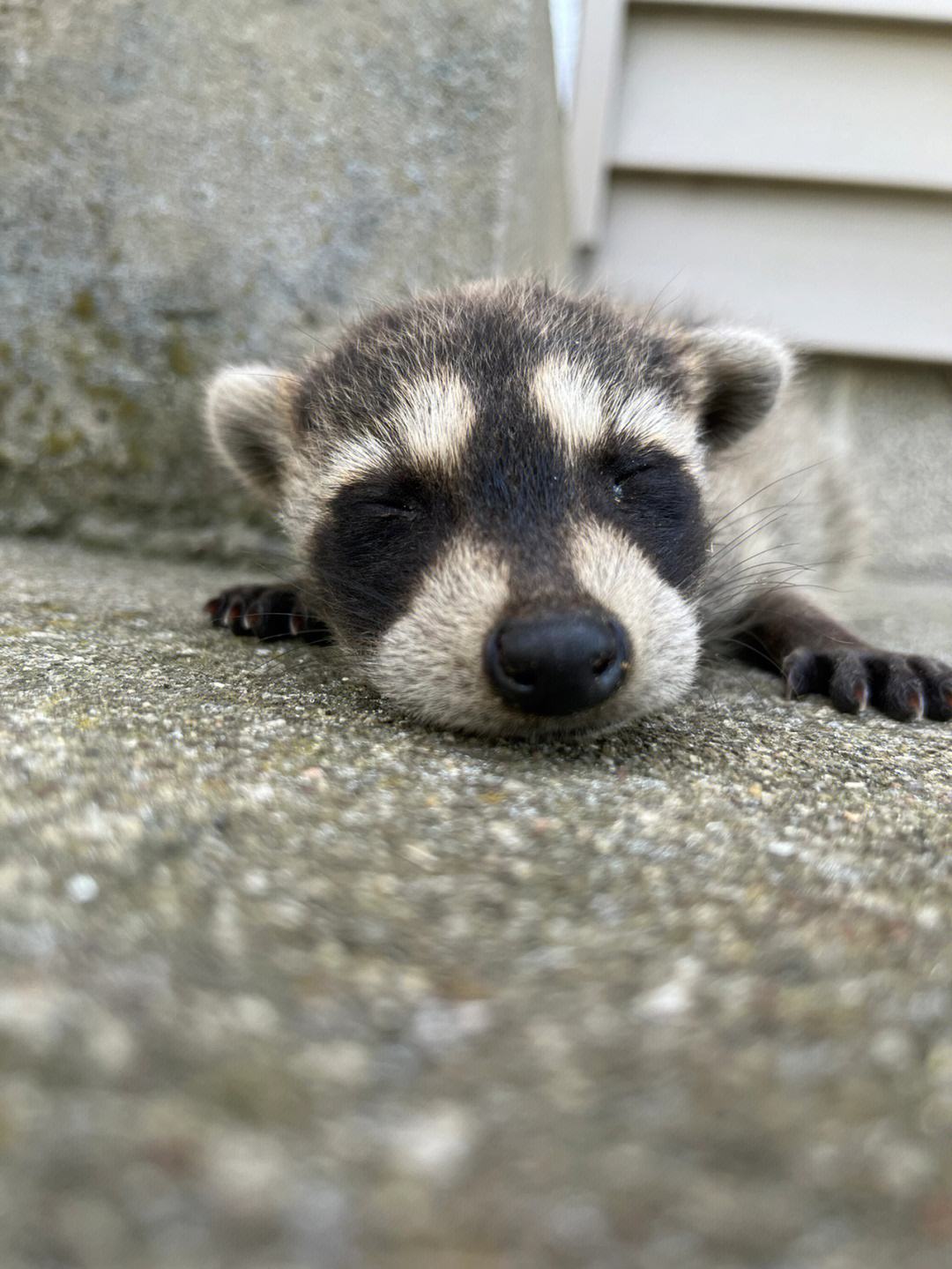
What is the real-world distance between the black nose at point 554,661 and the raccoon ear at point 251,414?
170 cm

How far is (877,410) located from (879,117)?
5.81ft

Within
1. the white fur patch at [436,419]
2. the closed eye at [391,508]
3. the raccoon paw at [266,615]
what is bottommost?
the raccoon paw at [266,615]

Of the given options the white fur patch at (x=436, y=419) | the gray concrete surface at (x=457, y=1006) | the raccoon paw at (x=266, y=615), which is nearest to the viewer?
the gray concrete surface at (x=457, y=1006)

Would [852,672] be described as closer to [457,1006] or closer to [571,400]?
[571,400]

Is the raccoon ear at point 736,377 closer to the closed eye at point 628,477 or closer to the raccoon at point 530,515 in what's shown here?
the raccoon at point 530,515

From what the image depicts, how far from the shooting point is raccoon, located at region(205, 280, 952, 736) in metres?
2.27

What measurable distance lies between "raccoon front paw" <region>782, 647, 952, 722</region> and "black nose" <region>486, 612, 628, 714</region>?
946 mm

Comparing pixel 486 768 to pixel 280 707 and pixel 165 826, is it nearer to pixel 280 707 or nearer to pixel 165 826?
pixel 280 707

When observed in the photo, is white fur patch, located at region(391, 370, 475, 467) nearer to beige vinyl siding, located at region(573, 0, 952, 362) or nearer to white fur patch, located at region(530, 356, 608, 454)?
white fur patch, located at region(530, 356, 608, 454)

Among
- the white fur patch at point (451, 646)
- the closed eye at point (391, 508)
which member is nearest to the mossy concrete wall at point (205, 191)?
the closed eye at point (391, 508)

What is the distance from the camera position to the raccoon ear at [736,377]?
3.52 metres

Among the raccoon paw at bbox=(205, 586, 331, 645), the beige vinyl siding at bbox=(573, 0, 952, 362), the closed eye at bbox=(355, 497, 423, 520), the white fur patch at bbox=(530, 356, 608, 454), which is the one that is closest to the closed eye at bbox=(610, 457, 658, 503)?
the white fur patch at bbox=(530, 356, 608, 454)

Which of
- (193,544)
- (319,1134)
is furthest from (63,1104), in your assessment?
(193,544)

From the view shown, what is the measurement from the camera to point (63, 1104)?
3.07 ft
